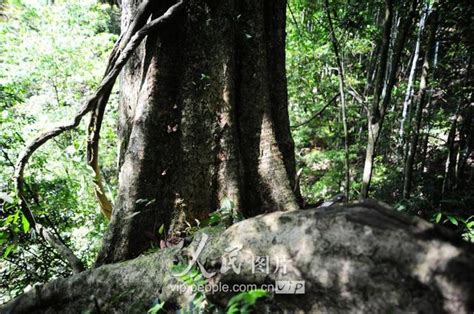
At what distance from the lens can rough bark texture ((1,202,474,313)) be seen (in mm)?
1271

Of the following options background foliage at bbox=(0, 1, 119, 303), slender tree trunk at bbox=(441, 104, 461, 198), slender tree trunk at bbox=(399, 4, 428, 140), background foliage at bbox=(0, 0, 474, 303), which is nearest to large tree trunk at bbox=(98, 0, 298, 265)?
background foliage at bbox=(0, 0, 474, 303)

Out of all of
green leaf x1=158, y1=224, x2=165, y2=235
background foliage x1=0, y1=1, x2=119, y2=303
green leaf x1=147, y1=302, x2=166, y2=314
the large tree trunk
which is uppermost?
background foliage x1=0, y1=1, x2=119, y2=303

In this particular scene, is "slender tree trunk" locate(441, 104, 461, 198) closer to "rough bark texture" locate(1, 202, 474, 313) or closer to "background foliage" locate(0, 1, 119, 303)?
"rough bark texture" locate(1, 202, 474, 313)

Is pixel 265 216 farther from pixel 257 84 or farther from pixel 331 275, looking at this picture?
pixel 257 84

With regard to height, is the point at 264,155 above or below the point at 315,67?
below

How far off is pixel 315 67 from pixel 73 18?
258 inches

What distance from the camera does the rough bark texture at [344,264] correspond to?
1271 mm

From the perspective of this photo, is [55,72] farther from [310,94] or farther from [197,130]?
[197,130]

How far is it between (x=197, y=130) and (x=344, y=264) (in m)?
1.59

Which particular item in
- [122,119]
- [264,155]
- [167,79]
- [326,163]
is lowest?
[326,163]

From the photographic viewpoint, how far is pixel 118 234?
2529mm

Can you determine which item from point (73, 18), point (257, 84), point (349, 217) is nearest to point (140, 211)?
point (257, 84)

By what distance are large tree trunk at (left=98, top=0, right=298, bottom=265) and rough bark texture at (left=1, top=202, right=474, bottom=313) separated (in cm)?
59

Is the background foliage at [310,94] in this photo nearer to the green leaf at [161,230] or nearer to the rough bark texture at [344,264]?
the green leaf at [161,230]
